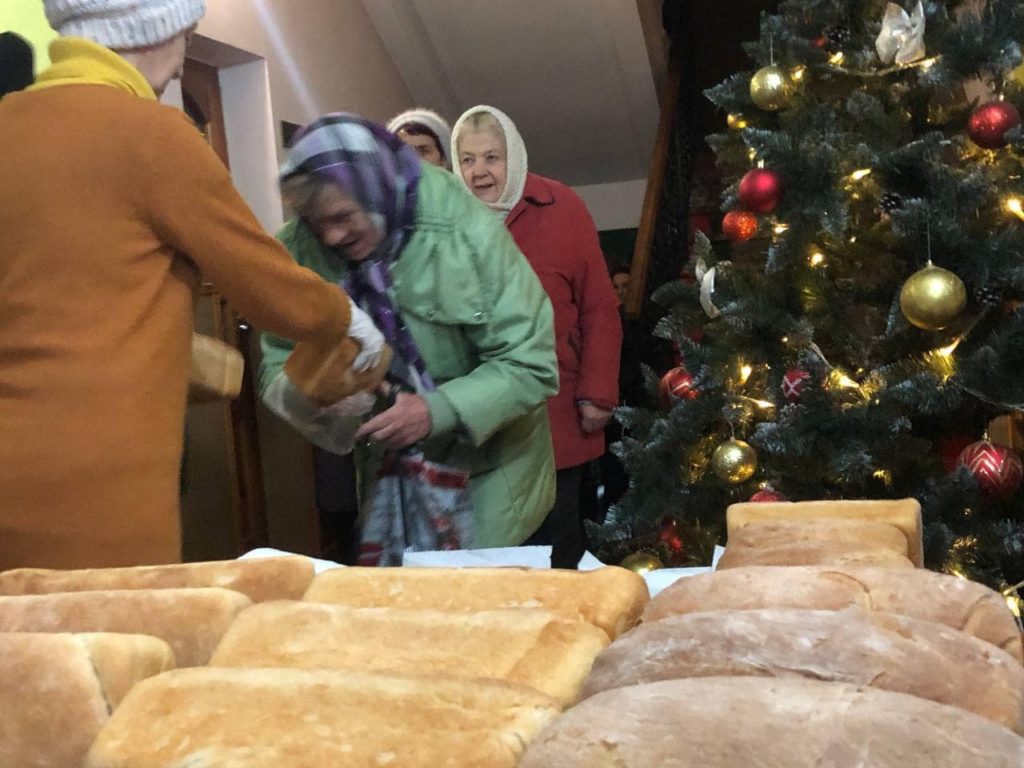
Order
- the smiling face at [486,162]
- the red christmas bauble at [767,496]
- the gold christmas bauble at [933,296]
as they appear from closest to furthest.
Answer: the gold christmas bauble at [933,296], the red christmas bauble at [767,496], the smiling face at [486,162]

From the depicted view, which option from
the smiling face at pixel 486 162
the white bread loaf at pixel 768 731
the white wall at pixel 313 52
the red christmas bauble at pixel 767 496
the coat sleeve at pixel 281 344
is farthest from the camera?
the white wall at pixel 313 52

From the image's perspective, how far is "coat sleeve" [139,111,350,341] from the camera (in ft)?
3.46

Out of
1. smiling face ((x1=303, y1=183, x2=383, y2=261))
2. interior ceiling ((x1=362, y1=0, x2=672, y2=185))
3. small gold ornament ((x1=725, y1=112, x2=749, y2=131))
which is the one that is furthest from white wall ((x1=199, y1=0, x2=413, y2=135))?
smiling face ((x1=303, y1=183, x2=383, y2=261))

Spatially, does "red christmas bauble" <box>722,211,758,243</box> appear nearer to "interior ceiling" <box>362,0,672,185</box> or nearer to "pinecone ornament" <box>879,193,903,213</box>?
"pinecone ornament" <box>879,193,903,213</box>

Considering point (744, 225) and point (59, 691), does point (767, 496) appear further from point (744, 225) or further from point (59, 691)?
point (59, 691)

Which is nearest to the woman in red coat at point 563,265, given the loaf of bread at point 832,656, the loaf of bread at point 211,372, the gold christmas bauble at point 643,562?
the gold christmas bauble at point 643,562

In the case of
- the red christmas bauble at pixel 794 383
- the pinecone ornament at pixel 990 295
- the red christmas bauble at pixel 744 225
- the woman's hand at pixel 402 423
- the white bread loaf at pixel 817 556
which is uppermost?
the white bread loaf at pixel 817 556

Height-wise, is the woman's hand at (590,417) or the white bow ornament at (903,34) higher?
the white bow ornament at (903,34)

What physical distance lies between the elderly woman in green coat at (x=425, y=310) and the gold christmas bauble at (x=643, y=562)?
102cm

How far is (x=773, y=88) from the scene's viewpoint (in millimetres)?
2258

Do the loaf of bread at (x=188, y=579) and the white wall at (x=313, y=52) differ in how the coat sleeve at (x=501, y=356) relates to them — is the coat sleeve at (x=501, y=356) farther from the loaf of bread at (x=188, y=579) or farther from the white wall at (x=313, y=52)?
the white wall at (x=313, y=52)

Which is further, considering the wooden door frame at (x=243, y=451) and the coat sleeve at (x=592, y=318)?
the wooden door frame at (x=243, y=451)

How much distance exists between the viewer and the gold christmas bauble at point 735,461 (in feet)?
7.21

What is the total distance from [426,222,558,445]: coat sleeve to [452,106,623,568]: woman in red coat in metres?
0.83
